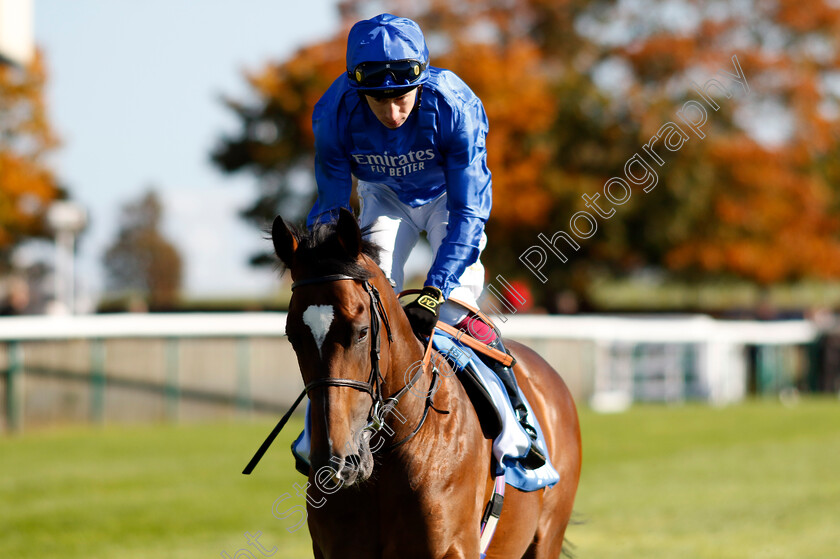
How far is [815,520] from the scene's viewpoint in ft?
27.6

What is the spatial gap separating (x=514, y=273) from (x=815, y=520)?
789 inches

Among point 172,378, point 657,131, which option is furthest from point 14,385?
point 657,131

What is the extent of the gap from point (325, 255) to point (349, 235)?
10 cm

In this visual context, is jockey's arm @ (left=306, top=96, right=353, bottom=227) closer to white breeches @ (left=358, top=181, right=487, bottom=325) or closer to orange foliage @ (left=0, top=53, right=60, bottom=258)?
white breeches @ (left=358, top=181, right=487, bottom=325)

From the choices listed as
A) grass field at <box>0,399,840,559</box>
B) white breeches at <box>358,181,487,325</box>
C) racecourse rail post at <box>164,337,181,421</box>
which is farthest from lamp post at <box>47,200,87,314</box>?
white breeches at <box>358,181,487,325</box>

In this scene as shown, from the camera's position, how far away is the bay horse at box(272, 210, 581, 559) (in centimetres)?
301

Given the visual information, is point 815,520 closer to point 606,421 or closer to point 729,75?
point 606,421

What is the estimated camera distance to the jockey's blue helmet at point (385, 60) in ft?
12.0

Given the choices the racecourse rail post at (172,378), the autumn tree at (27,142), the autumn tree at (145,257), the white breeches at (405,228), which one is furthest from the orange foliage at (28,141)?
the white breeches at (405,228)

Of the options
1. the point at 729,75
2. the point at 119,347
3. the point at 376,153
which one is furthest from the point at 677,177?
the point at 376,153

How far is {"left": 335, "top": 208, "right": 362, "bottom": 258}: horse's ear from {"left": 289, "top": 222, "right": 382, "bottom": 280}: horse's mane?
0.02 meters

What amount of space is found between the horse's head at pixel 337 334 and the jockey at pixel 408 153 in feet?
0.97

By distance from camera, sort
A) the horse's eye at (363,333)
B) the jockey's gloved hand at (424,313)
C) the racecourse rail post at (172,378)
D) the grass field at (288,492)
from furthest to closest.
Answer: the racecourse rail post at (172,378), the grass field at (288,492), the jockey's gloved hand at (424,313), the horse's eye at (363,333)

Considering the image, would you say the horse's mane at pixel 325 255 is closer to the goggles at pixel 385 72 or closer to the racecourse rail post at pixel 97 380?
the goggles at pixel 385 72
